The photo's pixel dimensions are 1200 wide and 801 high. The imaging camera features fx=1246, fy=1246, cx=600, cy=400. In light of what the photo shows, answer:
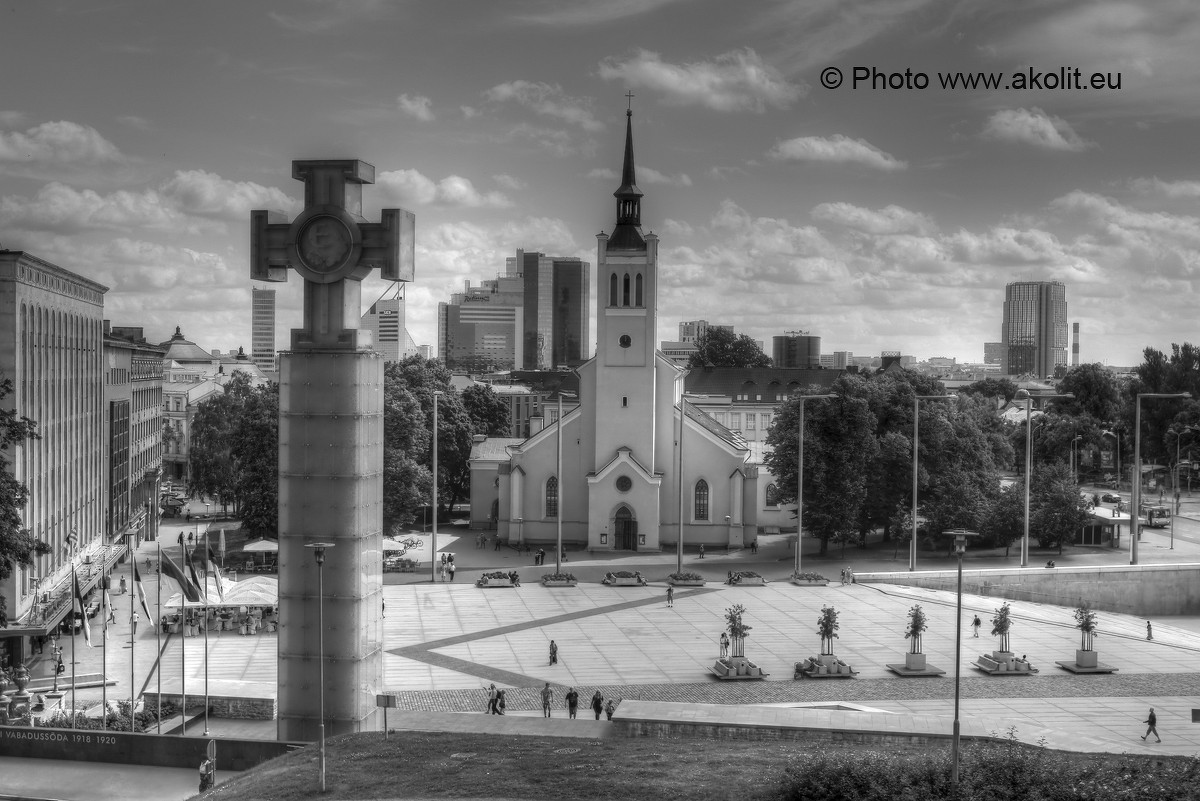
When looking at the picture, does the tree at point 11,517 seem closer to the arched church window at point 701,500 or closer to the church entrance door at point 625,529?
the church entrance door at point 625,529

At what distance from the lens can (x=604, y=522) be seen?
2904 inches

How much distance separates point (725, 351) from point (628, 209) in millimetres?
100471

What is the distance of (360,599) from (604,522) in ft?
152

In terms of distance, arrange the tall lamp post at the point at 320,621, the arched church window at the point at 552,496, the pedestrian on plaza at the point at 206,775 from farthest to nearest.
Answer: the arched church window at the point at 552,496
the pedestrian on plaza at the point at 206,775
the tall lamp post at the point at 320,621

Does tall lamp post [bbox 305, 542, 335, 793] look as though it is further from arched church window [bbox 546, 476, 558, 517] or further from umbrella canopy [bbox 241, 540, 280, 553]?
arched church window [bbox 546, 476, 558, 517]

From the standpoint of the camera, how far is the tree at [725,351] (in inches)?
6929

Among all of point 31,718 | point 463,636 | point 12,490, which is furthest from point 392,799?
point 463,636

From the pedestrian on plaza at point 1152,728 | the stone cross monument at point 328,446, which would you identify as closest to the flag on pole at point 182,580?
the stone cross monument at point 328,446

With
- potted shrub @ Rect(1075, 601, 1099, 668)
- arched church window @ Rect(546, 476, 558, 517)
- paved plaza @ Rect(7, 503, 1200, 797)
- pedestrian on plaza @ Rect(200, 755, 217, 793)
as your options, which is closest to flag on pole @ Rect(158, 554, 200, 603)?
paved plaza @ Rect(7, 503, 1200, 797)

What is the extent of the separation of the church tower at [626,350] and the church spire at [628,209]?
0.41 metres

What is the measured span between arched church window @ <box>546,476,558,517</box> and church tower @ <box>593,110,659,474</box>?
276 cm

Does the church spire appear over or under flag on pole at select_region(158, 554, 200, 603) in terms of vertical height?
over

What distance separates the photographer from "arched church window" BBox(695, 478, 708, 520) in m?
75.4

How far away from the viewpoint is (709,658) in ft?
151
